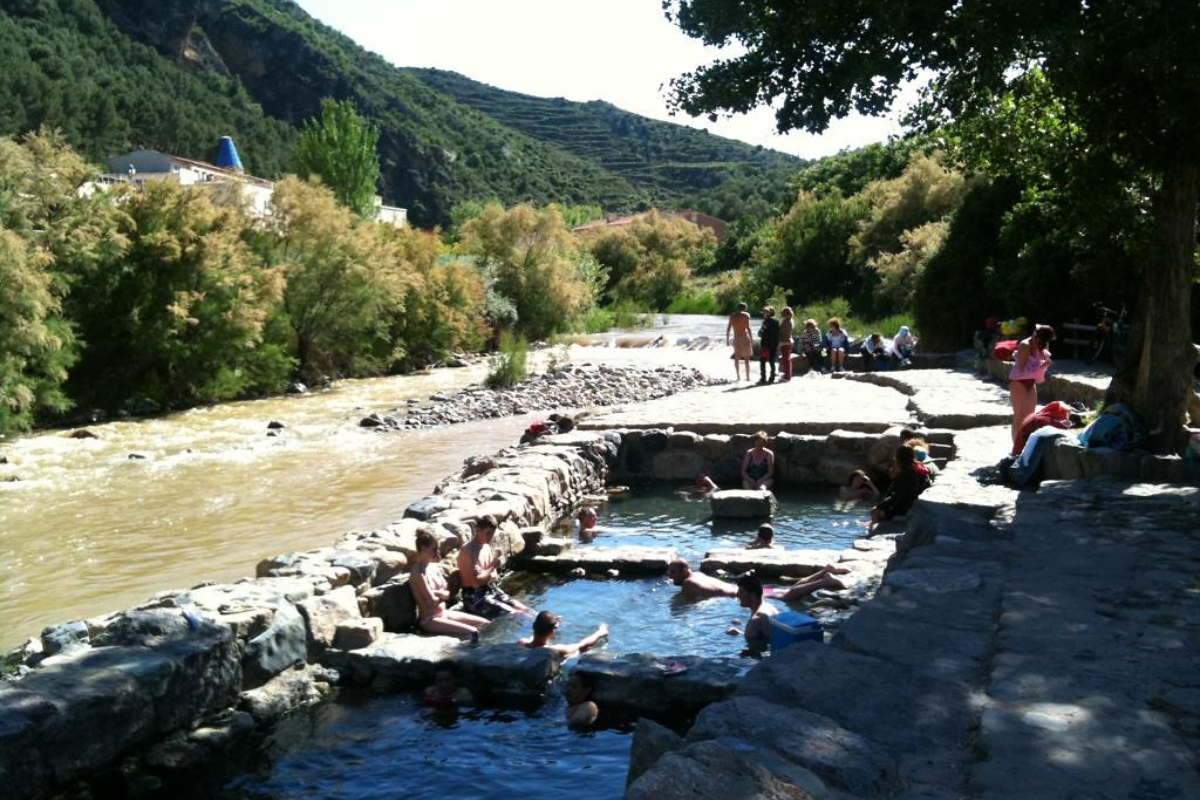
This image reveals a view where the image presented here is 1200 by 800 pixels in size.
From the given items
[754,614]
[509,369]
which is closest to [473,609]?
[754,614]

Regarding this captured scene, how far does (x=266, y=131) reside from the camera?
89.1 m

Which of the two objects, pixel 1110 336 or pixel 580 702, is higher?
pixel 1110 336

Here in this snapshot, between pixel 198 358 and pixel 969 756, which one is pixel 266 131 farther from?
pixel 969 756

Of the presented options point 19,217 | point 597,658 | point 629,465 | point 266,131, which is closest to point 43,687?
point 597,658

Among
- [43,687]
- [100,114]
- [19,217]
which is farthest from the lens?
[100,114]

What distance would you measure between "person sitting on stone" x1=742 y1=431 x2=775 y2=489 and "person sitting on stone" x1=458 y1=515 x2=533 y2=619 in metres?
5.06

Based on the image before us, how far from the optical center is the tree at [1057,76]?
855cm

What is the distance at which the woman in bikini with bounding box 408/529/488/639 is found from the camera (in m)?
8.54

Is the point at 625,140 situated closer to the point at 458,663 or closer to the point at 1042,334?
the point at 1042,334

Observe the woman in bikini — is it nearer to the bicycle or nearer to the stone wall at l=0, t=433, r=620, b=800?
the stone wall at l=0, t=433, r=620, b=800

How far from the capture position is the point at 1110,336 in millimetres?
18422

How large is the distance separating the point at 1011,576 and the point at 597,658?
264 cm

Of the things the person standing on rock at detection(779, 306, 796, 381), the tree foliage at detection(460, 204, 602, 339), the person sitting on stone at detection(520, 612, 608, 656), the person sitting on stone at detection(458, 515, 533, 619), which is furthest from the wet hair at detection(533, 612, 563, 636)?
the tree foliage at detection(460, 204, 602, 339)

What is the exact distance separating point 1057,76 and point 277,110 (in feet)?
333
